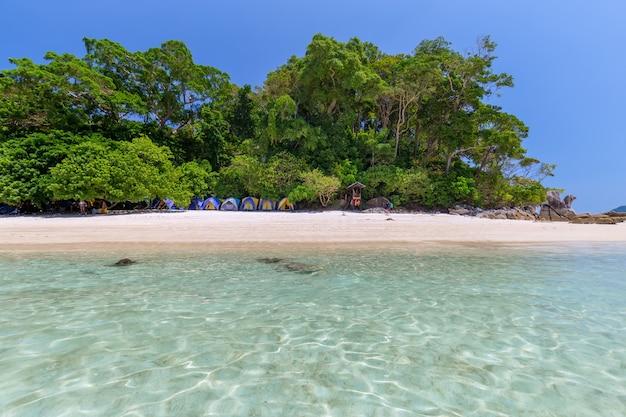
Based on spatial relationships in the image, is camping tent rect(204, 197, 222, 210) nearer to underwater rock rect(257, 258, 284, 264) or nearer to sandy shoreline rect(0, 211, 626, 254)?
sandy shoreline rect(0, 211, 626, 254)

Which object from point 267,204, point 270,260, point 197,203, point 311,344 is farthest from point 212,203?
point 311,344

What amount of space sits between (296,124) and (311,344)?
26394 mm

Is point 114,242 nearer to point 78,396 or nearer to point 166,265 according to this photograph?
point 166,265

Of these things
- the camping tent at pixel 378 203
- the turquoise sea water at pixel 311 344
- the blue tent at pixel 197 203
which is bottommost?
the turquoise sea water at pixel 311 344

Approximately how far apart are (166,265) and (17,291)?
265 centimetres

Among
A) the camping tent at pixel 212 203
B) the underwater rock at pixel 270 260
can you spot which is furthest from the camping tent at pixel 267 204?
the underwater rock at pixel 270 260

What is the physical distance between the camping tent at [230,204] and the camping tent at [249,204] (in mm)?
505

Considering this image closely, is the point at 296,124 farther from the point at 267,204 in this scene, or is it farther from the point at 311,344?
the point at 311,344

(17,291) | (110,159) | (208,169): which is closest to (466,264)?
(17,291)

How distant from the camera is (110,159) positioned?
20.7m

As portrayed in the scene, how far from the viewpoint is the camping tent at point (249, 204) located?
2882 cm

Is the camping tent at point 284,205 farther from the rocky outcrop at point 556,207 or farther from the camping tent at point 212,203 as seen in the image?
the rocky outcrop at point 556,207

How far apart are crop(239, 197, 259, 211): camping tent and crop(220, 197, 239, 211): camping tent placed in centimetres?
51

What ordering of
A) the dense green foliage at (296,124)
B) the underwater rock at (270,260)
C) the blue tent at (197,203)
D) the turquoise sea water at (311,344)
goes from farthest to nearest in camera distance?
the blue tent at (197,203)
the dense green foliage at (296,124)
the underwater rock at (270,260)
the turquoise sea water at (311,344)
